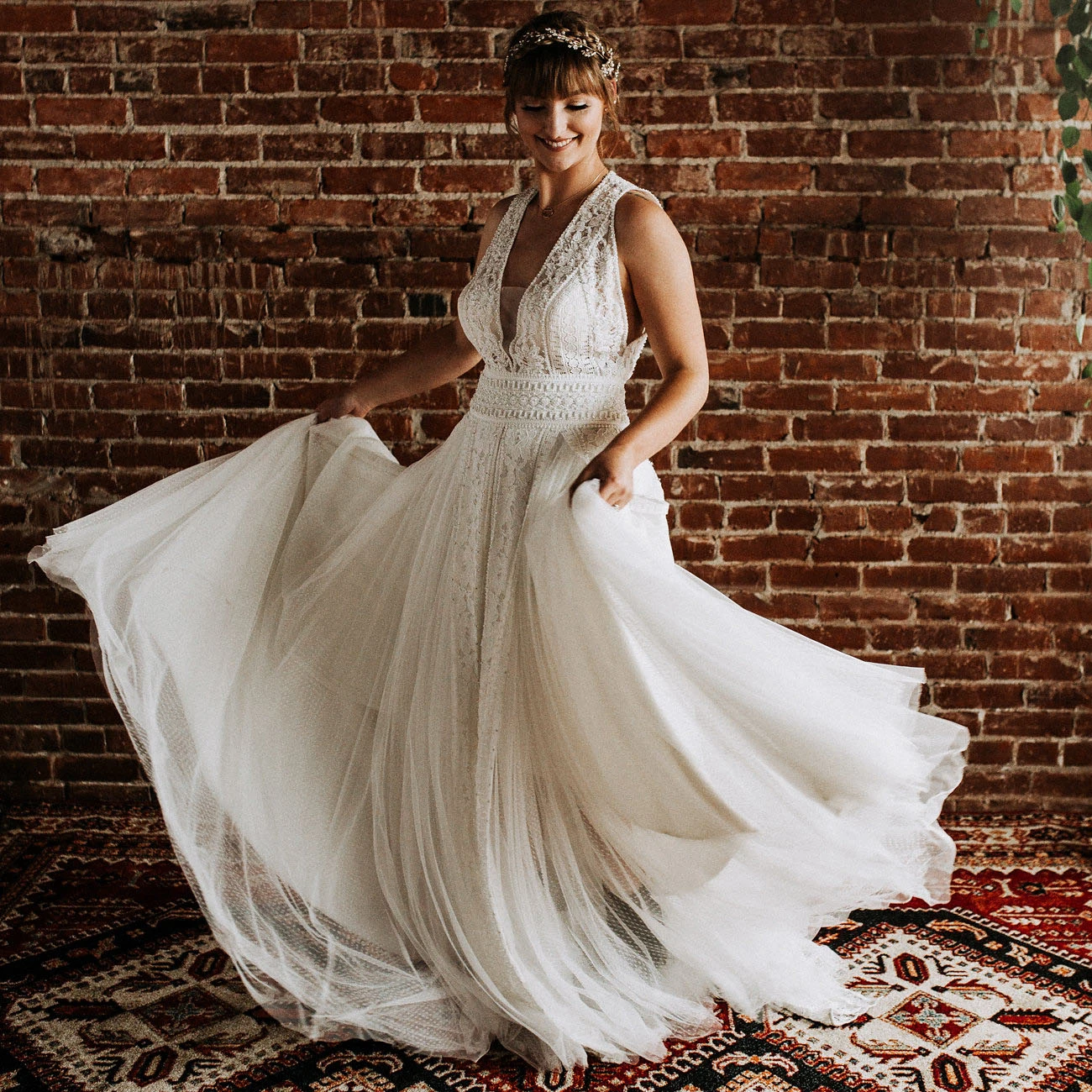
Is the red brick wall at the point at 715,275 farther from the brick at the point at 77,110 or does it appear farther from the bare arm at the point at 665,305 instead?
the bare arm at the point at 665,305

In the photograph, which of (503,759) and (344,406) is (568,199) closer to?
(344,406)

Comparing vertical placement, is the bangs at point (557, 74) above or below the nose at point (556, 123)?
above

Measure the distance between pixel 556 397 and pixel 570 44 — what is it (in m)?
0.65

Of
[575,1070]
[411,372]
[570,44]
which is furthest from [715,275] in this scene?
[575,1070]

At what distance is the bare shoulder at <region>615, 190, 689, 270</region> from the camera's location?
210 centimetres

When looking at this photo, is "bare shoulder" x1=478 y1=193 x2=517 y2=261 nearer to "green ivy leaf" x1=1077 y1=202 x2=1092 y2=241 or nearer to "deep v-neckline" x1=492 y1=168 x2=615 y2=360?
"deep v-neckline" x1=492 y1=168 x2=615 y2=360

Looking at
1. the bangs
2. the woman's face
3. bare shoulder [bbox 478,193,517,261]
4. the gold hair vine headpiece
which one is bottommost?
bare shoulder [bbox 478,193,517,261]

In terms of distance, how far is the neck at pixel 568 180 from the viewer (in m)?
2.21

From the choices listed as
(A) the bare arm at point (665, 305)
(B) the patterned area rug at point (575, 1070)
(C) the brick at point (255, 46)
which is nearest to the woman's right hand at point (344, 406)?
(A) the bare arm at point (665, 305)

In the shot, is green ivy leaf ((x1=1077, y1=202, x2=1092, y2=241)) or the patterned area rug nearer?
the patterned area rug

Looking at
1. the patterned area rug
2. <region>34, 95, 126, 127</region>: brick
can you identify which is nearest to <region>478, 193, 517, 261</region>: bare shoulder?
<region>34, 95, 126, 127</region>: brick

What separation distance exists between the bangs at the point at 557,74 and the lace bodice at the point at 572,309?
0.20 meters

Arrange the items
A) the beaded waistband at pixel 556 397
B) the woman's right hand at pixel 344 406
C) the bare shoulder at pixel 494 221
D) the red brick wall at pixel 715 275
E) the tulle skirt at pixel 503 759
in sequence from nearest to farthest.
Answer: the tulle skirt at pixel 503 759, the beaded waistband at pixel 556 397, the bare shoulder at pixel 494 221, the woman's right hand at pixel 344 406, the red brick wall at pixel 715 275

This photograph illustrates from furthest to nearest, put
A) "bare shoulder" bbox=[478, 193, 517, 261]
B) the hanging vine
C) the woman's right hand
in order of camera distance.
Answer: the hanging vine, the woman's right hand, "bare shoulder" bbox=[478, 193, 517, 261]
